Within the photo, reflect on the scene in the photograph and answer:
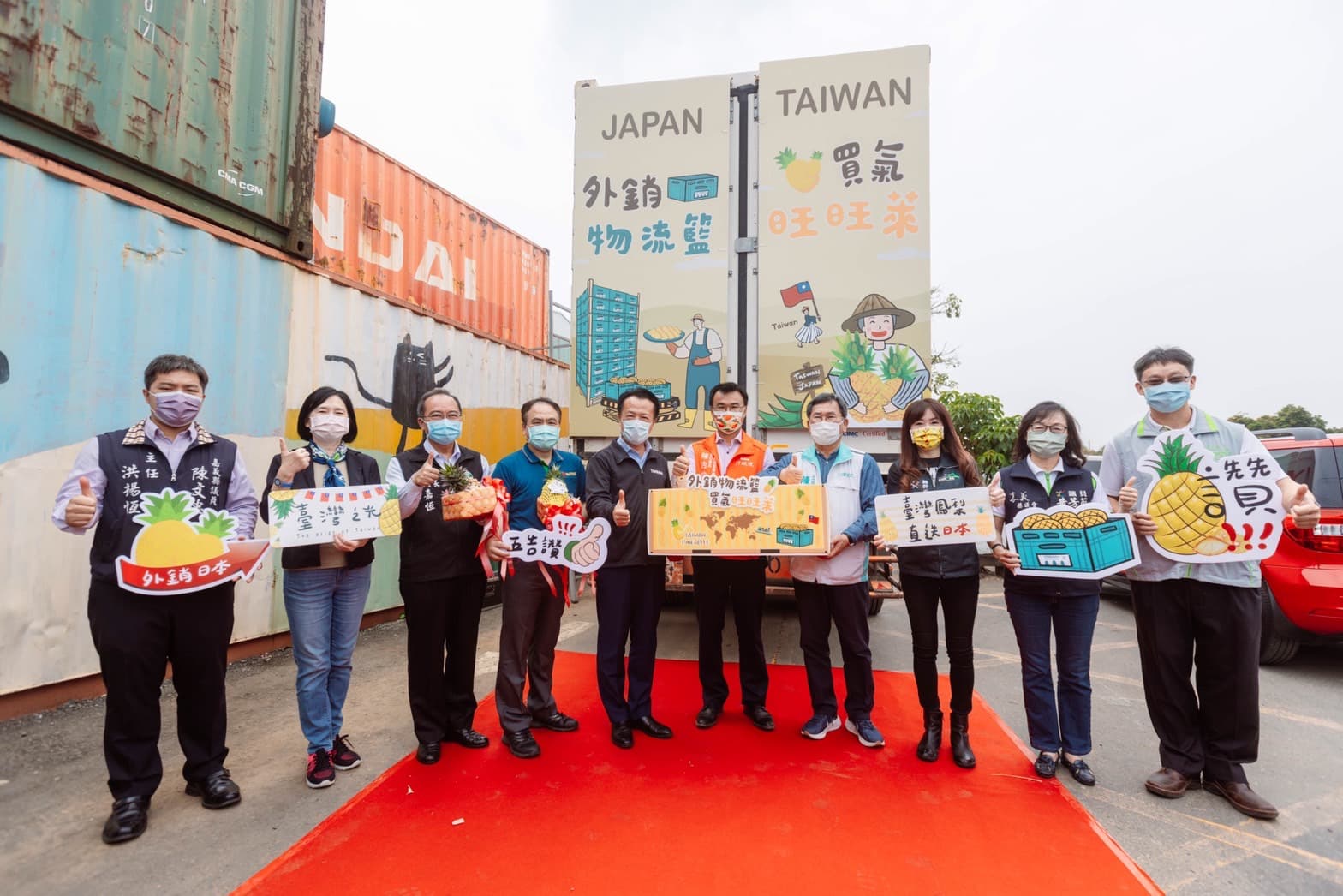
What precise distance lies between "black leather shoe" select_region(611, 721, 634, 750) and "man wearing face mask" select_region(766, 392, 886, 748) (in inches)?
36.9

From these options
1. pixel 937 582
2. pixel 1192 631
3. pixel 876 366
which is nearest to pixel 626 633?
pixel 937 582

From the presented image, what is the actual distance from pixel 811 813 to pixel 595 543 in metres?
1.55

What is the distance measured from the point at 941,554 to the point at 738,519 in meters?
1.01

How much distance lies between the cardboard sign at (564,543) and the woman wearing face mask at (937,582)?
1.41 meters

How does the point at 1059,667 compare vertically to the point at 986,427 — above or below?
below

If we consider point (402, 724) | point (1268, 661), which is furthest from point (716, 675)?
point (1268, 661)

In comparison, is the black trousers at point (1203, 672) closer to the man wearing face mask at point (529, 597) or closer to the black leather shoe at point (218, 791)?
the man wearing face mask at point (529, 597)

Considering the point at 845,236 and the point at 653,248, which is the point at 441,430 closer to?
the point at 653,248

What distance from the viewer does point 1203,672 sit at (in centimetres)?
281

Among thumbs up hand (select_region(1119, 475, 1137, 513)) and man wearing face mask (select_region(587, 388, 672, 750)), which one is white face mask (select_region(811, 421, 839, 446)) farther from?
thumbs up hand (select_region(1119, 475, 1137, 513))

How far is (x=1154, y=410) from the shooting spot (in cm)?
289

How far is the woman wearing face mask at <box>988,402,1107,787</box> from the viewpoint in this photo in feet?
9.38

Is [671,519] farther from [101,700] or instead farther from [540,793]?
[101,700]

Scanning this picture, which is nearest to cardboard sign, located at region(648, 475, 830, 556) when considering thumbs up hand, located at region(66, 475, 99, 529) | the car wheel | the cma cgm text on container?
thumbs up hand, located at region(66, 475, 99, 529)
